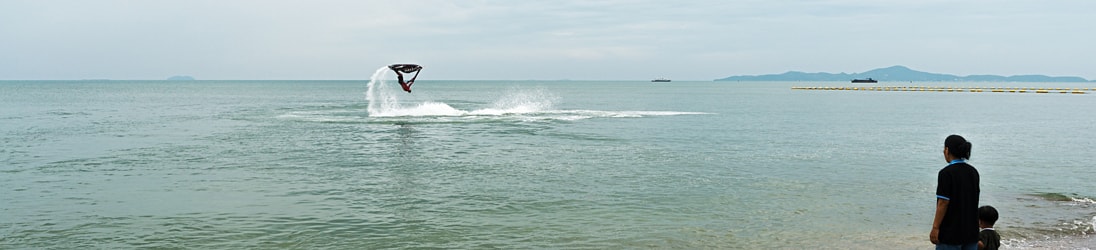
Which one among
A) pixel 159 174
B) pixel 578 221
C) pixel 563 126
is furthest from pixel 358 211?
pixel 563 126

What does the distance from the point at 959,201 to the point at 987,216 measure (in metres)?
0.69

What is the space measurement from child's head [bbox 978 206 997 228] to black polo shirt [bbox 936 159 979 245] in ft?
0.97

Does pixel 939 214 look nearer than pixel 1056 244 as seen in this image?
Yes

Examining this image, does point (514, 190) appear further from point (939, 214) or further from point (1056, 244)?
point (939, 214)

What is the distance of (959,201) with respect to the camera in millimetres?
7465

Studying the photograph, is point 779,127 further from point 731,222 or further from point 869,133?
point 731,222

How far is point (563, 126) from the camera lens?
44.6 meters

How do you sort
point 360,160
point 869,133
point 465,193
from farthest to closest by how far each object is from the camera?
point 869,133 < point 360,160 < point 465,193

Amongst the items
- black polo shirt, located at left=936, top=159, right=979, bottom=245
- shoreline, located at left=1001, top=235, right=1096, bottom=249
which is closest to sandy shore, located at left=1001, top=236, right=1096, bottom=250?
shoreline, located at left=1001, top=235, right=1096, bottom=249

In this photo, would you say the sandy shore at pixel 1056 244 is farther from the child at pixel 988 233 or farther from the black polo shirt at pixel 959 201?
the black polo shirt at pixel 959 201

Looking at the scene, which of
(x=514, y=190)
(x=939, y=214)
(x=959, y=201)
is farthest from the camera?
(x=514, y=190)

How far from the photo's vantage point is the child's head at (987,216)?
7.84 m

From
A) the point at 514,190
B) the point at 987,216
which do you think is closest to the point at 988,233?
the point at 987,216

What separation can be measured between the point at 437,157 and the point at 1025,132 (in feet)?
104
